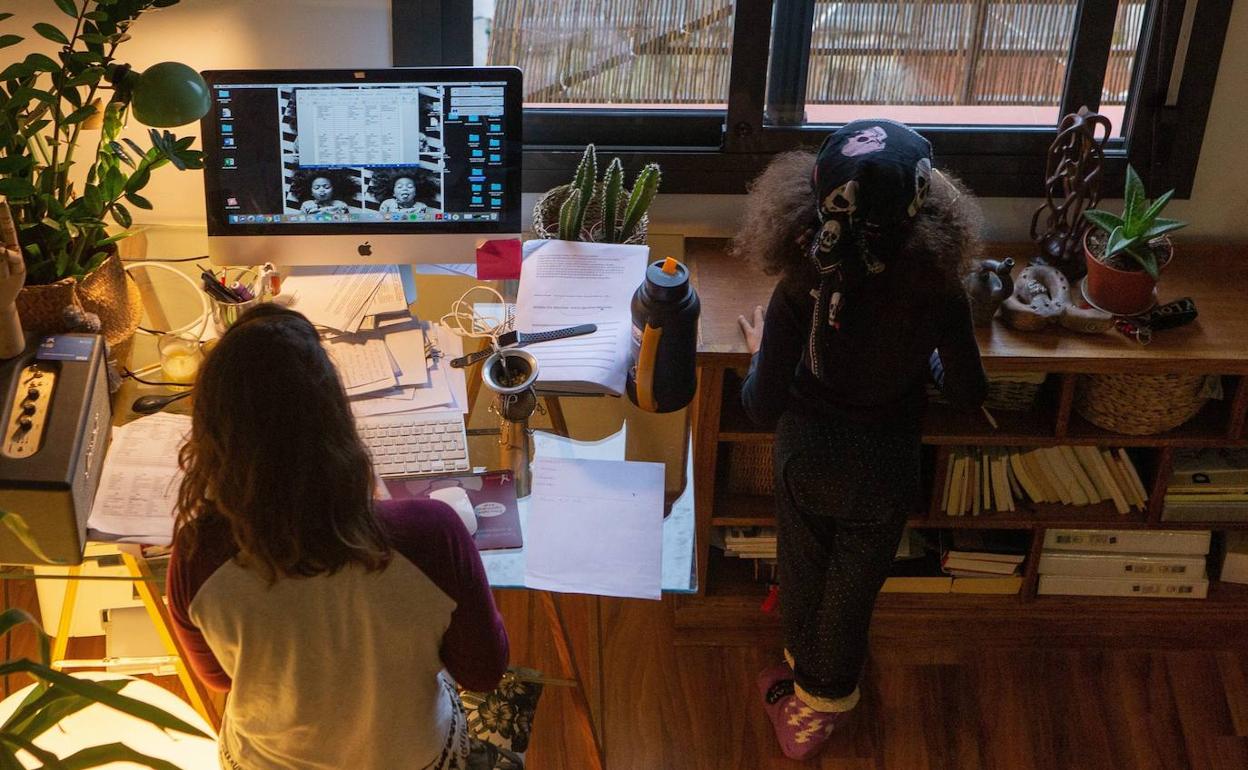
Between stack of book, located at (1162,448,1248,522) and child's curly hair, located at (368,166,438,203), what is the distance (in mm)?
1492

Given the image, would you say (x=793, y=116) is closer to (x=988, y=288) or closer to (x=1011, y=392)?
(x=988, y=288)

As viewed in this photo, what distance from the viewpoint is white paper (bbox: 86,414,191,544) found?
1.67 m

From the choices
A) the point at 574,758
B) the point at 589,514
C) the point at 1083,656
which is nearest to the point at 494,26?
the point at 589,514

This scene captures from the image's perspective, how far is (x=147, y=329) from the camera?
2135 mm

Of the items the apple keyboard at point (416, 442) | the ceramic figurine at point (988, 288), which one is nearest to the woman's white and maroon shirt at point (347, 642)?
the apple keyboard at point (416, 442)

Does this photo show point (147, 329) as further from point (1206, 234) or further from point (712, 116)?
point (1206, 234)

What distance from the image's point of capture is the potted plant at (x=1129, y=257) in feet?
6.81

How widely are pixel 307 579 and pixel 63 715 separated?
10.5 inches

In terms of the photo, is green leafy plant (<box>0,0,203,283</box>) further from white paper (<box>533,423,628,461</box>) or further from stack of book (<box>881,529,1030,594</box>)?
stack of book (<box>881,529,1030,594</box>)

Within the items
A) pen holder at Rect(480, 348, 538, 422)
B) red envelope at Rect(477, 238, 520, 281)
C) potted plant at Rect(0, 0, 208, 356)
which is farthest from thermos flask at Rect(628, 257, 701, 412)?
potted plant at Rect(0, 0, 208, 356)

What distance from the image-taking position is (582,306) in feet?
6.72

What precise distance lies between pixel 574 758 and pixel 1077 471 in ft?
3.61

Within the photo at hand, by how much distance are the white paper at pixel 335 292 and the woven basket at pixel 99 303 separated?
0.26m

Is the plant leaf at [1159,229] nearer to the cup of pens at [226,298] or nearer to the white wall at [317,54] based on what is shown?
the white wall at [317,54]
